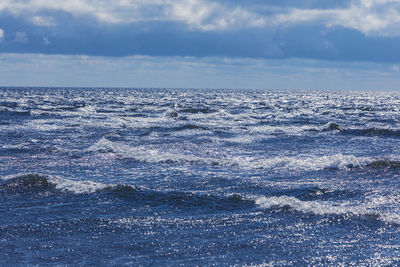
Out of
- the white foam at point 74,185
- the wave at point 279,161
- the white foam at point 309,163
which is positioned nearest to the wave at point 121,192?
the white foam at point 74,185

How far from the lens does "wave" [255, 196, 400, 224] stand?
977 centimetres

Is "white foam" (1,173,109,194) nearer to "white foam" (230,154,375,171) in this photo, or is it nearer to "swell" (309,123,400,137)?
"white foam" (230,154,375,171)

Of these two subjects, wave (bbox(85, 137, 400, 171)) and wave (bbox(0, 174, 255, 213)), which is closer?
wave (bbox(0, 174, 255, 213))

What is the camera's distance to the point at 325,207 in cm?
1049

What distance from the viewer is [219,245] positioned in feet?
26.3

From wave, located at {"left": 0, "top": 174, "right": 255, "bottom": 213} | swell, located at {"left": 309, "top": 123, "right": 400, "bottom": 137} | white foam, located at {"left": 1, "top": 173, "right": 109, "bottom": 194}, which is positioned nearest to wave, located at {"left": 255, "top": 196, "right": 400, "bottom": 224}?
wave, located at {"left": 0, "top": 174, "right": 255, "bottom": 213}

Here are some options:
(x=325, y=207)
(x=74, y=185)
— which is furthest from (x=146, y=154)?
(x=325, y=207)

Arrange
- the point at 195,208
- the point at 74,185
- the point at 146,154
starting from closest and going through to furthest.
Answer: the point at 195,208, the point at 74,185, the point at 146,154

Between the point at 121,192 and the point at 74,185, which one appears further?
the point at 74,185

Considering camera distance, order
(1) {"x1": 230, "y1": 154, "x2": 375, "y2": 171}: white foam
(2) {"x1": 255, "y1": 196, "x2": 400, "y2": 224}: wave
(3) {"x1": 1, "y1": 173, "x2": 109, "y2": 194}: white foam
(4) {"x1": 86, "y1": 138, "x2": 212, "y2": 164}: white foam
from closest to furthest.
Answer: (2) {"x1": 255, "y1": 196, "x2": 400, "y2": 224}: wave, (3) {"x1": 1, "y1": 173, "x2": 109, "y2": 194}: white foam, (1) {"x1": 230, "y1": 154, "x2": 375, "y2": 171}: white foam, (4) {"x1": 86, "y1": 138, "x2": 212, "y2": 164}: white foam

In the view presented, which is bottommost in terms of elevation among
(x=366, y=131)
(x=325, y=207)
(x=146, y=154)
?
(x=146, y=154)

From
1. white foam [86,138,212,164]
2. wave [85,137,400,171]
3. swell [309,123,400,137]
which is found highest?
swell [309,123,400,137]

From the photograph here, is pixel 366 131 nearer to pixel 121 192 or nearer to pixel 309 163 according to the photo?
pixel 309 163

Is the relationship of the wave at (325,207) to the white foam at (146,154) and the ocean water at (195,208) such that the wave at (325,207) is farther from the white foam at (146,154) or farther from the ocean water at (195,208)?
the white foam at (146,154)
